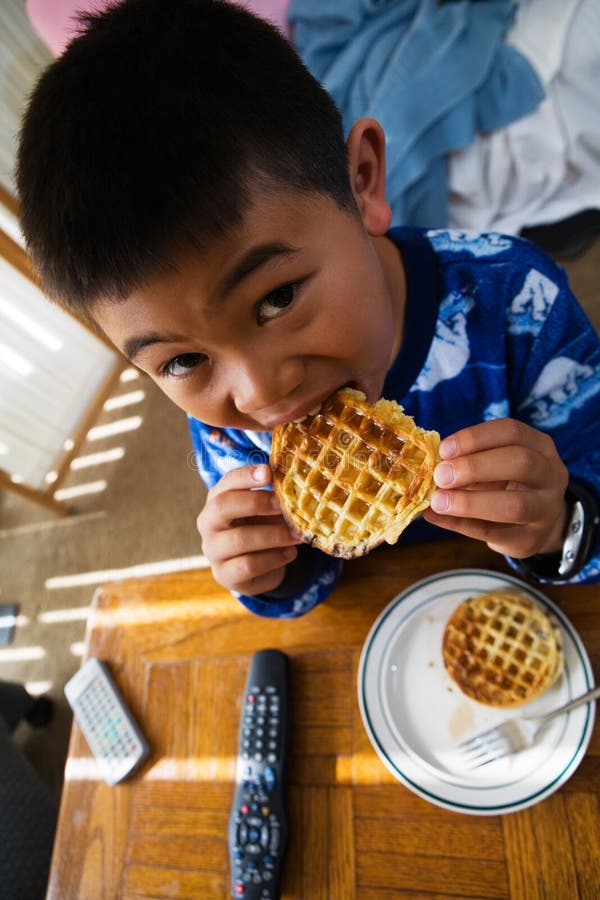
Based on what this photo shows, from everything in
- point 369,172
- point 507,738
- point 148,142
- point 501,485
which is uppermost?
point 148,142

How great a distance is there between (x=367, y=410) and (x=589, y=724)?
0.56m

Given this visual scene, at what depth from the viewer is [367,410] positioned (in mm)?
784

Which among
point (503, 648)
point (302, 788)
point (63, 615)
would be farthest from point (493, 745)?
point (63, 615)

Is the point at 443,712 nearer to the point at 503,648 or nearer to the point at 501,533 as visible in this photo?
the point at 503,648

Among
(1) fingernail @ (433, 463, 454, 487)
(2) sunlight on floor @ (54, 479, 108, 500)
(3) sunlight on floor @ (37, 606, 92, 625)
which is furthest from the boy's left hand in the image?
(2) sunlight on floor @ (54, 479, 108, 500)

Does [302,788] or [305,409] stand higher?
[305,409]

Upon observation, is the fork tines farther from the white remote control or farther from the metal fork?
the white remote control

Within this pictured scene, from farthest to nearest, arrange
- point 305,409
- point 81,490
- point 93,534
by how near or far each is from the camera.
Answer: point 81,490 < point 93,534 < point 305,409

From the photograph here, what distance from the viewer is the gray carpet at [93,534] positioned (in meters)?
2.24

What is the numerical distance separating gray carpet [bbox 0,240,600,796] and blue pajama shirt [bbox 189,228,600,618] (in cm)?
133

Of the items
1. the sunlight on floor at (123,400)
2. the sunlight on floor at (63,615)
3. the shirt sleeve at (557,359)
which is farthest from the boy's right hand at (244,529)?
the sunlight on floor at (123,400)

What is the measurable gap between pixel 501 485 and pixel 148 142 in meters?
0.61

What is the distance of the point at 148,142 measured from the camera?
559 millimetres

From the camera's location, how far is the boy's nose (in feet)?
2.11
